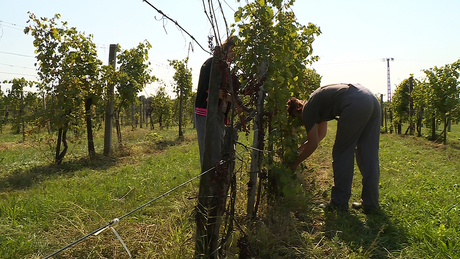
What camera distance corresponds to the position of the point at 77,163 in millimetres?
6949

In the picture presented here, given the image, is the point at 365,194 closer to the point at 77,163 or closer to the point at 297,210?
the point at 297,210

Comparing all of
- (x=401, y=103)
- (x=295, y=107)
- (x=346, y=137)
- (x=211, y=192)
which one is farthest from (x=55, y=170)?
(x=401, y=103)

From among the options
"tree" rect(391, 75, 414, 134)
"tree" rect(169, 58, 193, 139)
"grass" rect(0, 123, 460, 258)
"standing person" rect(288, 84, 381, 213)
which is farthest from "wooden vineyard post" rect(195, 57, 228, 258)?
"tree" rect(391, 75, 414, 134)

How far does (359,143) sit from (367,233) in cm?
99

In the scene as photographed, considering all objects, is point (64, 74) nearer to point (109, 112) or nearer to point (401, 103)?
point (109, 112)

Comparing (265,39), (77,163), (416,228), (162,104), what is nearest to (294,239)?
(416,228)

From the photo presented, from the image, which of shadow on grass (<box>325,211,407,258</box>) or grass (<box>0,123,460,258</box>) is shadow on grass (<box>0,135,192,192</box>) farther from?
shadow on grass (<box>325,211,407,258</box>)

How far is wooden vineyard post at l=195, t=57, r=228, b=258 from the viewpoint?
1.94 meters

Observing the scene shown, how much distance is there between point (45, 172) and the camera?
239 inches

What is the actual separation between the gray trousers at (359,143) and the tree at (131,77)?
693 centimetres

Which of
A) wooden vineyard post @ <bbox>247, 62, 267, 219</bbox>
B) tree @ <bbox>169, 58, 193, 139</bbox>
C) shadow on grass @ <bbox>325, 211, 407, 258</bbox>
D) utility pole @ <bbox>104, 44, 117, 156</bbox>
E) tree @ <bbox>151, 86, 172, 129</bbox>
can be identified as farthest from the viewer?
tree @ <bbox>151, 86, 172, 129</bbox>

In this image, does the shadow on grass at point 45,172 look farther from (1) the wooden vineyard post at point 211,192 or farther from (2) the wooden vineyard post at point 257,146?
(1) the wooden vineyard post at point 211,192

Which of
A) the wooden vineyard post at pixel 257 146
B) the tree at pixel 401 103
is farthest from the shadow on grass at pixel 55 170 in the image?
the tree at pixel 401 103

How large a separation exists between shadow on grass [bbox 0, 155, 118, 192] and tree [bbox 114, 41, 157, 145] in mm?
1643
